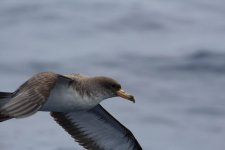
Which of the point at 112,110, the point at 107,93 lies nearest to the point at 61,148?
the point at 112,110

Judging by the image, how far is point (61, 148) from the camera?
22.2 metres

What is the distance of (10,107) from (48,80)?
0.81m

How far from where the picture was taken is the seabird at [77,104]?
13.7m

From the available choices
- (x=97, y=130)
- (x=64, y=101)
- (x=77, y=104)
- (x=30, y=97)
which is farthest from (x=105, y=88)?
(x=30, y=97)

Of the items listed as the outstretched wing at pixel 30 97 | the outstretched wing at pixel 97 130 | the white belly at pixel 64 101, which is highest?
the outstretched wing at pixel 30 97

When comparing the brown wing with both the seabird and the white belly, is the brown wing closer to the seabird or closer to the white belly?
the seabird

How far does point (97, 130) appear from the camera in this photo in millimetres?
16844

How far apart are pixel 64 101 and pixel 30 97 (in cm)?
119

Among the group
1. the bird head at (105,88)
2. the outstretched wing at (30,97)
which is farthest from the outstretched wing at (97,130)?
the outstretched wing at (30,97)

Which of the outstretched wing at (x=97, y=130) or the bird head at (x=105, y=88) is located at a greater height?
the bird head at (x=105, y=88)

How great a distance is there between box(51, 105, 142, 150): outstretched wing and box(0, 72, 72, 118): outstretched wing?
2293mm

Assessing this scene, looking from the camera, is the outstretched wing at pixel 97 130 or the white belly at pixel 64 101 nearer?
the white belly at pixel 64 101

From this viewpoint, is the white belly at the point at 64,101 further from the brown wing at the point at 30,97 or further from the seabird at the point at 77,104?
the brown wing at the point at 30,97

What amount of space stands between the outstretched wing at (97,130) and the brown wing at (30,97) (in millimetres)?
2331
